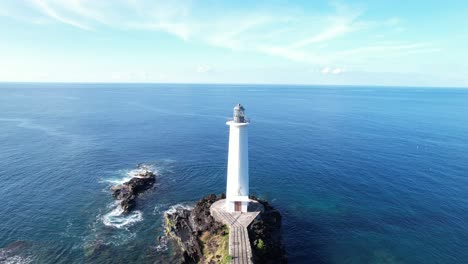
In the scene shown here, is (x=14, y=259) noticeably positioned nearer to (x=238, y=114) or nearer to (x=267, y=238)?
(x=267, y=238)

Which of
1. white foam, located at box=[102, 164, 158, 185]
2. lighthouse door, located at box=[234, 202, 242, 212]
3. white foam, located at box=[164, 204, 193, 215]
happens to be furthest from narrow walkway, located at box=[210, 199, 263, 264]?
white foam, located at box=[102, 164, 158, 185]

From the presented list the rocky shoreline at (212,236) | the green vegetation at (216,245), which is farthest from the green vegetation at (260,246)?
the green vegetation at (216,245)

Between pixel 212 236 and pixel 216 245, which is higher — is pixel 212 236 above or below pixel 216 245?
above

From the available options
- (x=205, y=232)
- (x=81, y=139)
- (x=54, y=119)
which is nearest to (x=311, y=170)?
(x=205, y=232)

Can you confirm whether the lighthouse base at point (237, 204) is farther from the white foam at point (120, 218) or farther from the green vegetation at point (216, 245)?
the white foam at point (120, 218)

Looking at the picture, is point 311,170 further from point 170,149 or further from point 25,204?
point 25,204

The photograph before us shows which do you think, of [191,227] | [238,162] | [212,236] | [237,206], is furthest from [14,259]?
[238,162]
